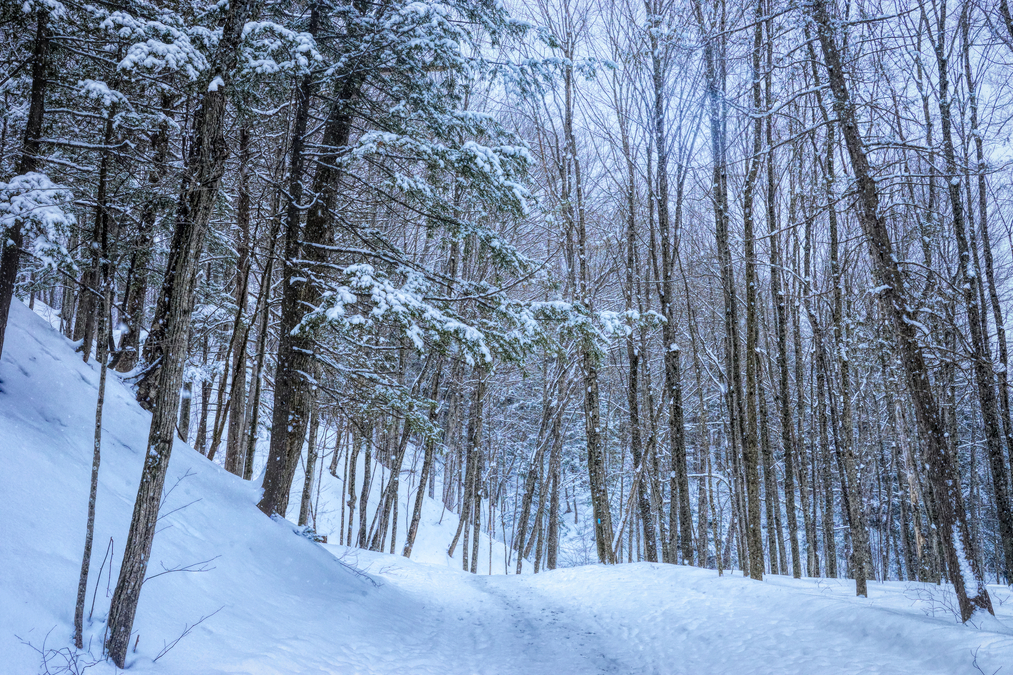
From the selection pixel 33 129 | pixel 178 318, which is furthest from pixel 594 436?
pixel 33 129

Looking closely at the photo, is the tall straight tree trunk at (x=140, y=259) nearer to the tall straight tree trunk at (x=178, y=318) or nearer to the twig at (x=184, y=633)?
the tall straight tree trunk at (x=178, y=318)

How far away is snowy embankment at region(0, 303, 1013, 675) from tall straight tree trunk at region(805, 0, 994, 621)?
51 cm

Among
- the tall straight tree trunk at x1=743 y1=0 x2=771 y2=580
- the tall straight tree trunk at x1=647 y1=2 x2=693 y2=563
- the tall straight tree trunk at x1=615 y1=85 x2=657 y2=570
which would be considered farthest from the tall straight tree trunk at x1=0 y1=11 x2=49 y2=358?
the tall straight tree trunk at x1=615 y1=85 x2=657 y2=570

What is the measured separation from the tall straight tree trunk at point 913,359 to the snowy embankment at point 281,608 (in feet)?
1.67

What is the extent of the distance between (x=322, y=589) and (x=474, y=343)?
3445 millimetres

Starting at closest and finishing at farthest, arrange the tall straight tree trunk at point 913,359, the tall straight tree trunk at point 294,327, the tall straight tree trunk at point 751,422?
the tall straight tree trunk at point 913,359, the tall straight tree trunk at point 294,327, the tall straight tree trunk at point 751,422

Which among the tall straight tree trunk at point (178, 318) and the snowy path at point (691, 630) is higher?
the tall straight tree trunk at point (178, 318)

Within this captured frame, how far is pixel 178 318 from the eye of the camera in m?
3.87

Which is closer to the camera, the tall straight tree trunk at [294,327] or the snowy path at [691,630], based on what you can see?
the snowy path at [691,630]

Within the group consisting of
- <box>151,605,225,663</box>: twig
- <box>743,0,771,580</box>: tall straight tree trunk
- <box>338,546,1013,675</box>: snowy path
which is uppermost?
<box>743,0,771,580</box>: tall straight tree trunk

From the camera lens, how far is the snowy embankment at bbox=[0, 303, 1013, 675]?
3.74 m

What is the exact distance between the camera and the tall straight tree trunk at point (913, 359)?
215 inches

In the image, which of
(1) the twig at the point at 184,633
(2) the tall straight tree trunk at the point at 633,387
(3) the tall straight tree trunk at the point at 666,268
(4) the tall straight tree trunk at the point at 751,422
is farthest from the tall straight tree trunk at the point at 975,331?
(1) the twig at the point at 184,633

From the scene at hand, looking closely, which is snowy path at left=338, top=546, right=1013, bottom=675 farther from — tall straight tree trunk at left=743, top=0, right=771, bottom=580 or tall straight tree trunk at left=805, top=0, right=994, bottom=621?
tall straight tree trunk at left=743, top=0, right=771, bottom=580
